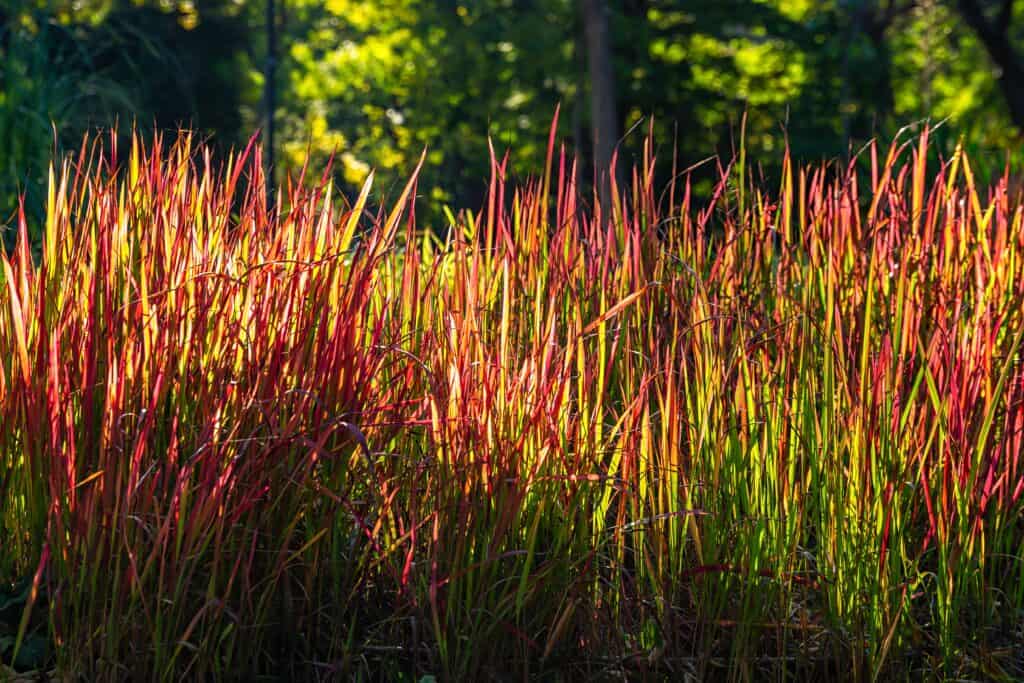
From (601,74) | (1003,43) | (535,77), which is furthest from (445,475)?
(1003,43)

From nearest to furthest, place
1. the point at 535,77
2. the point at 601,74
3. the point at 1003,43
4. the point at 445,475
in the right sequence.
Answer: the point at 445,475, the point at 601,74, the point at 1003,43, the point at 535,77

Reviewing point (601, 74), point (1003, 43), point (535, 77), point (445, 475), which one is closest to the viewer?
point (445, 475)

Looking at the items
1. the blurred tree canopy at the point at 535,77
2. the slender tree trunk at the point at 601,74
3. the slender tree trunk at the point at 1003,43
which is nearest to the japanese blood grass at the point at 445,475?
the slender tree trunk at the point at 601,74

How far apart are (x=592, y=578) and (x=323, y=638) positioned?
505 millimetres

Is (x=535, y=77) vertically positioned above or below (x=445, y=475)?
above

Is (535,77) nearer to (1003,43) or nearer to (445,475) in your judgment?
(1003,43)

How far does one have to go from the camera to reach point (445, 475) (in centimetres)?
210

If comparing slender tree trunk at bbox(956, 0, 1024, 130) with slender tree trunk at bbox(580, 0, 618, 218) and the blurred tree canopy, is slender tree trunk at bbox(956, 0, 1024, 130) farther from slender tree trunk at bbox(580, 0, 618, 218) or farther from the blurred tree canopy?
slender tree trunk at bbox(580, 0, 618, 218)

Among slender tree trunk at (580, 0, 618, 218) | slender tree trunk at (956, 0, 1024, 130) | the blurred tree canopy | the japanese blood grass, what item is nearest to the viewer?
the japanese blood grass

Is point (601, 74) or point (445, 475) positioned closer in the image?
point (445, 475)

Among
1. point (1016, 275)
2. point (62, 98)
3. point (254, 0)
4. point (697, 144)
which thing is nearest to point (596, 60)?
point (697, 144)

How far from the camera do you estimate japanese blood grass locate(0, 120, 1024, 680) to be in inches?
80.0

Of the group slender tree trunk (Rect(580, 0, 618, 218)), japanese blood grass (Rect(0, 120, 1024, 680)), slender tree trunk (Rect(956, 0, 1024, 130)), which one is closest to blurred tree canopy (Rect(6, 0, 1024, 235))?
slender tree trunk (Rect(956, 0, 1024, 130))

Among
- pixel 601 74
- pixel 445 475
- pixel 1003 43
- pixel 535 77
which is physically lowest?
pixel 445 475
